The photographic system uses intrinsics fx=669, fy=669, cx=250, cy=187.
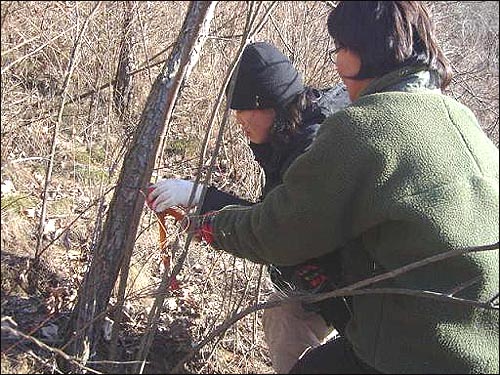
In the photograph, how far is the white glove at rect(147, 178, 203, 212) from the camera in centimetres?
213

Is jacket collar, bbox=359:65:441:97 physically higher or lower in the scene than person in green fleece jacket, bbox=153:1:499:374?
higher

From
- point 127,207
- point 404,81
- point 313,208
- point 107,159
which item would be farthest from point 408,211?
point 107,159

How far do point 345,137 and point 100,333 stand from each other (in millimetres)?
1222

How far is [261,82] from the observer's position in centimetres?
226

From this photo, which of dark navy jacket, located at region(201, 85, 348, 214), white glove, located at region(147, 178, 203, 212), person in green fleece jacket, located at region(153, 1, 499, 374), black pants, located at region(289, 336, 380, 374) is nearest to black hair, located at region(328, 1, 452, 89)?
person in green fleece jacket, located at region(153, 1, 499, 374)

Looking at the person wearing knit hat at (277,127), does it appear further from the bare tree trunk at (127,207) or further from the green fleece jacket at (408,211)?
the green fleece jacket at (408,211)

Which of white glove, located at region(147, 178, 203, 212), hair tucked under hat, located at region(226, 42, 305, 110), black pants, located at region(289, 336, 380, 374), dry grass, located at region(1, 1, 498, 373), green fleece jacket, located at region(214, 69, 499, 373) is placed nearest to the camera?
green fleece jacket, located at region(214, 69, 499, 373)

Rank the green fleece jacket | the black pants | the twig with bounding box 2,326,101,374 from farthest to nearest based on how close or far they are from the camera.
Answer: the black pants < the twig with bounding box 2,326,101,374 < the green fleece jacket

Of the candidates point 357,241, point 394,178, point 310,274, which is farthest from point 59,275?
point 394,178

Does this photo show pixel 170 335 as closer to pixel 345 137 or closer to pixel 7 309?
pixel 7 309

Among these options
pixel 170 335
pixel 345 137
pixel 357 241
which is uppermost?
pixel 345 137

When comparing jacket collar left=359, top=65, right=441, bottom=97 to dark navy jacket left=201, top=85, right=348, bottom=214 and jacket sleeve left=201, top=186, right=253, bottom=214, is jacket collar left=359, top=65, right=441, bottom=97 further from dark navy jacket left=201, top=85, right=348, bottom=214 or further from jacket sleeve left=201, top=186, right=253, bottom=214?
jacket sleeve left=201, top=186, right=253, bottom=214

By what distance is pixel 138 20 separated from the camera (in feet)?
10.2

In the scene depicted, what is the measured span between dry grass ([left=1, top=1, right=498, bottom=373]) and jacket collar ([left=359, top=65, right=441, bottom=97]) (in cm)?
66
